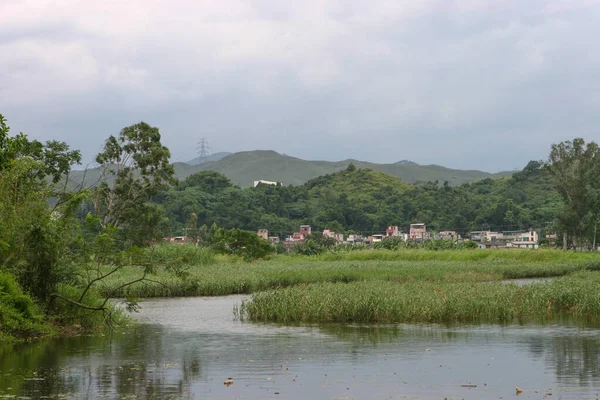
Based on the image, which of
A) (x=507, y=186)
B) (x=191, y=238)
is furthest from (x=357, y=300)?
(x=507, y=186)

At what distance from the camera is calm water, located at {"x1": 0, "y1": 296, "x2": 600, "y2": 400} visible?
15.2 meters

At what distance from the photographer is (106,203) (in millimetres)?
64500

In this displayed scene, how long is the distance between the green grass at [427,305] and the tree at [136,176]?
33840mm

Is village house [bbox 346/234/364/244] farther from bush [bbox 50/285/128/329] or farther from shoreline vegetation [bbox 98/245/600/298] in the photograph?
bush [bbox 50/285/128/329]

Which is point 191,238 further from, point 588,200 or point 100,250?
point 100,250

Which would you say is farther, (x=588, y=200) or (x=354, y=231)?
(x=354, y=231)

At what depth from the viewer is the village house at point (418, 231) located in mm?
127562

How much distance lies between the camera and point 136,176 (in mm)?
62656

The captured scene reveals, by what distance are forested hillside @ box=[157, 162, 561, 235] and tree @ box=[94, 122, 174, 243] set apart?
60.2 m

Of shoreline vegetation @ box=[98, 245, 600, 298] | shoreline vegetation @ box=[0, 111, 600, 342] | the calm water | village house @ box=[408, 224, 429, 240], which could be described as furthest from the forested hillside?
the calm water

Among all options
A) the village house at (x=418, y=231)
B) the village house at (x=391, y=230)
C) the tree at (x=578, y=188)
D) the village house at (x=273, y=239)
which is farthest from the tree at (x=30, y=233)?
the village house at (x=391, y=230)

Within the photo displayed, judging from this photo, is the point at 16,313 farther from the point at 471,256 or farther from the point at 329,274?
the point at 471,256

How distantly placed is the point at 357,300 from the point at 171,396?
12.8m

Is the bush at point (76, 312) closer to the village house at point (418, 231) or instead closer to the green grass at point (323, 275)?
the green grass at point (323, 275)
